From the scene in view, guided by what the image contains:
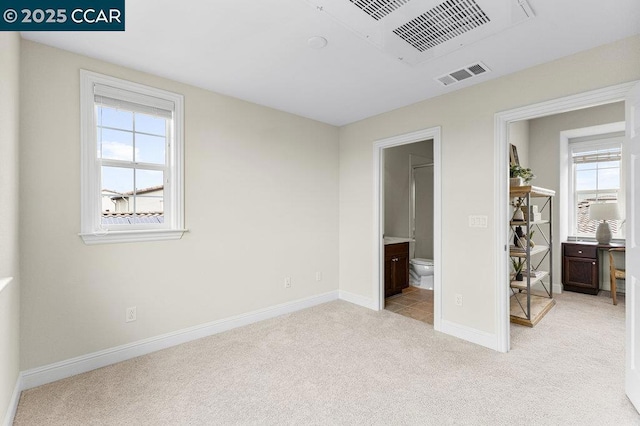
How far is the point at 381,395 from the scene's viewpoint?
207cm

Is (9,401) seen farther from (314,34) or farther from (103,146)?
(314,34)

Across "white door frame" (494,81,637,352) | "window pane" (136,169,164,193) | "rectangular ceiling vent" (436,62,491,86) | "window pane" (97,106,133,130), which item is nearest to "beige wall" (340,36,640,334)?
"white door frame" (494,81,637,352)

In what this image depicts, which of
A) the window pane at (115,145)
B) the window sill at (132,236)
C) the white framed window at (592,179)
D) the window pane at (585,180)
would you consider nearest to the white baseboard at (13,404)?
the window sill at (132,236)

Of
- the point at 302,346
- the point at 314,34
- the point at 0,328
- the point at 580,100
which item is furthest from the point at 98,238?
the point at 580,100

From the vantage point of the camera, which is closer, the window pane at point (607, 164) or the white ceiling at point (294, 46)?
the white ceiling at point (294, 46)

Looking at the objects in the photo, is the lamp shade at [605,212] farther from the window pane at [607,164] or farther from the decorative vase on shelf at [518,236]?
the decorative vase on shelf at [518,236]

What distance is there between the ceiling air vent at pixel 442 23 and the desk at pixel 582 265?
4.13m

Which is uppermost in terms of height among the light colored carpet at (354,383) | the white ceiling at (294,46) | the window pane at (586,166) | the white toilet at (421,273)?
the white ceiling at (294,46)

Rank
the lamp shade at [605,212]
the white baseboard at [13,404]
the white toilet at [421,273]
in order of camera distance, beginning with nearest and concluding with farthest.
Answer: the white baseboard at [13,404] → the lamp shade at [605,212] → the white toilet at [421,273]

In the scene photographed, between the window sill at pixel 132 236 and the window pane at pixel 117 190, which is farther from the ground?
the window pane at pixel 117 190

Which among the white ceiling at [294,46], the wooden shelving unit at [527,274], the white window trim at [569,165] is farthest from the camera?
the white window trim at [569,165]

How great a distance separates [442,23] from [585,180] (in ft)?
15.2

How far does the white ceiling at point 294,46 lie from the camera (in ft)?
6.08

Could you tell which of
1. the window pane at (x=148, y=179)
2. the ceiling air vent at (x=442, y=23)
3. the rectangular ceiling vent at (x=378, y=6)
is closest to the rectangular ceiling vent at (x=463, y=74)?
the ceiling air vent at (x=442, y=23)
